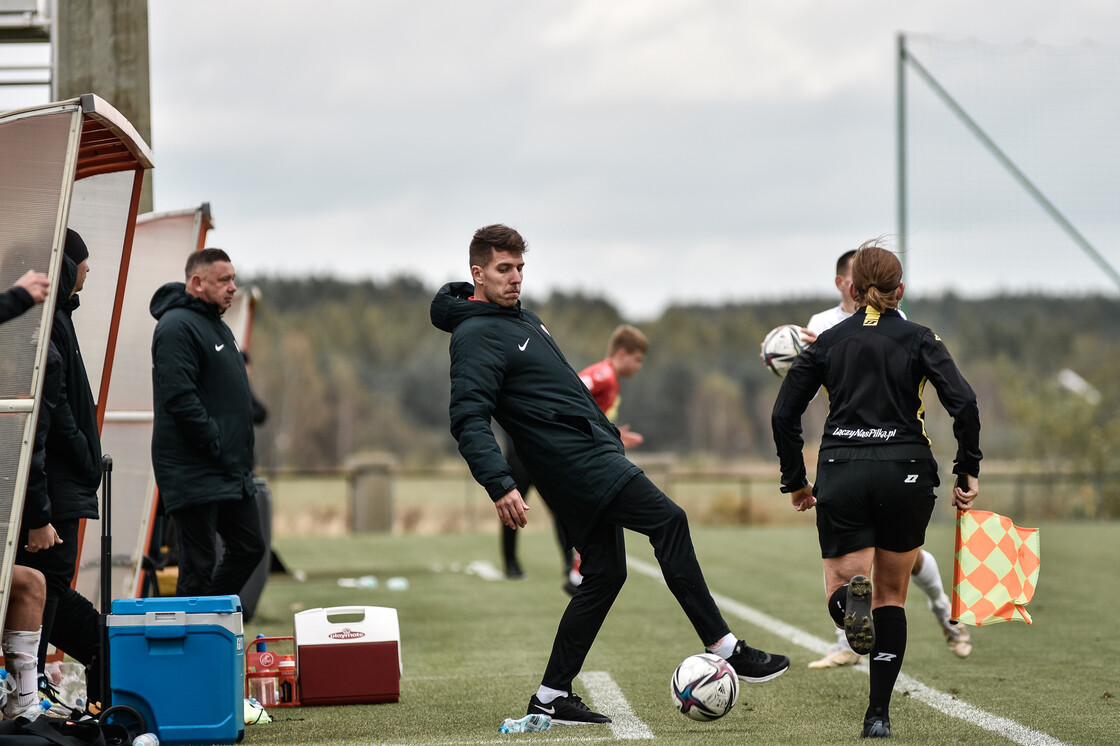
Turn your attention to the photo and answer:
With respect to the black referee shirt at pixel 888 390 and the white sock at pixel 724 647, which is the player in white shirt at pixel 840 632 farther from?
the white sock at pixel 724 647

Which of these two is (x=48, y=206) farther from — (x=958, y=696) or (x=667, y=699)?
(x=958, y=696)

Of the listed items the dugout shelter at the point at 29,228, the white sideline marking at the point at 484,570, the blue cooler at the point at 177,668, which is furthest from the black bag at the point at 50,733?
the white sideline marking at the point at 484,570

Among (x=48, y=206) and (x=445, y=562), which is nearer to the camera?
(x=48, y=206)

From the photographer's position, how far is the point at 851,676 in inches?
284

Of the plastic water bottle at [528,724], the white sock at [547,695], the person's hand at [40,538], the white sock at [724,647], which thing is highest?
the person's hand at [40,538]

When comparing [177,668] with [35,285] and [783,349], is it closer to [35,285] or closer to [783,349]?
[35,285]

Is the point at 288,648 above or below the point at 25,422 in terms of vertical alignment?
below

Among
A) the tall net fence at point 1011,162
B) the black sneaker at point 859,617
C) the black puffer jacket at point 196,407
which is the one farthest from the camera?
the tall net fence at point 1011,162

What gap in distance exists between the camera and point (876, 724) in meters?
5.39

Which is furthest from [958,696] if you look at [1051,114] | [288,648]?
[1051,114]

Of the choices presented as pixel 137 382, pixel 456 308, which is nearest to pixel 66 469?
pixel 456 308

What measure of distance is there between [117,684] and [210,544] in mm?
1613

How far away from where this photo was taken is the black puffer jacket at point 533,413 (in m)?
5.55

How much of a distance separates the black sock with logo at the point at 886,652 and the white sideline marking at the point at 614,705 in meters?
0.97
